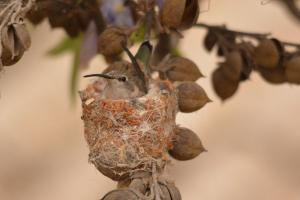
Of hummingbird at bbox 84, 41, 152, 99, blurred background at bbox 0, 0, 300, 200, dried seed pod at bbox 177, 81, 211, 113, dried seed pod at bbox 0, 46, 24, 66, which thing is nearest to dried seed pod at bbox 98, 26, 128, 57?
hummingbird at bbox 84, 41, 152, 99

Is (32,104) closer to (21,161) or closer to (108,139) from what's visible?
(21,161)

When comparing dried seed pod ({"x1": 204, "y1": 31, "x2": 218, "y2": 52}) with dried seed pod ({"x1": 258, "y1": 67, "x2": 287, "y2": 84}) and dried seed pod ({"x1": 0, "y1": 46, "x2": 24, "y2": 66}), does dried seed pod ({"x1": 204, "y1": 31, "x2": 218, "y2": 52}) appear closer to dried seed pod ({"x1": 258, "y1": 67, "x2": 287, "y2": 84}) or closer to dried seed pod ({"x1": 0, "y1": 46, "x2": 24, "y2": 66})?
dried seed pod ({"x1": 258, "y1": 67, "x2": 287, "y2": 84})

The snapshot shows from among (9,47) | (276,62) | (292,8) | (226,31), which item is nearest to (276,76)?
(276,62)

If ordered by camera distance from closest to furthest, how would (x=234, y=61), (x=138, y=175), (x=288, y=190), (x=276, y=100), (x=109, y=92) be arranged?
1. (x=138, y=175)
2. (x=109, y=92)
3. (x=234, y=61)
4. (x=288, y=190)
5. (x=276, y=100)

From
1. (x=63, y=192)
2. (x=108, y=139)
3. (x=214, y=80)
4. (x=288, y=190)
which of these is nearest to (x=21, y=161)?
(x=63, y=192)

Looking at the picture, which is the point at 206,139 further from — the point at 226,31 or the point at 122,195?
the point at 122,195

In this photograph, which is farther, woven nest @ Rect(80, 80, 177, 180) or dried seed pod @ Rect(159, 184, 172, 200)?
woven nest @ Rect(80, 80, 177, 180)
